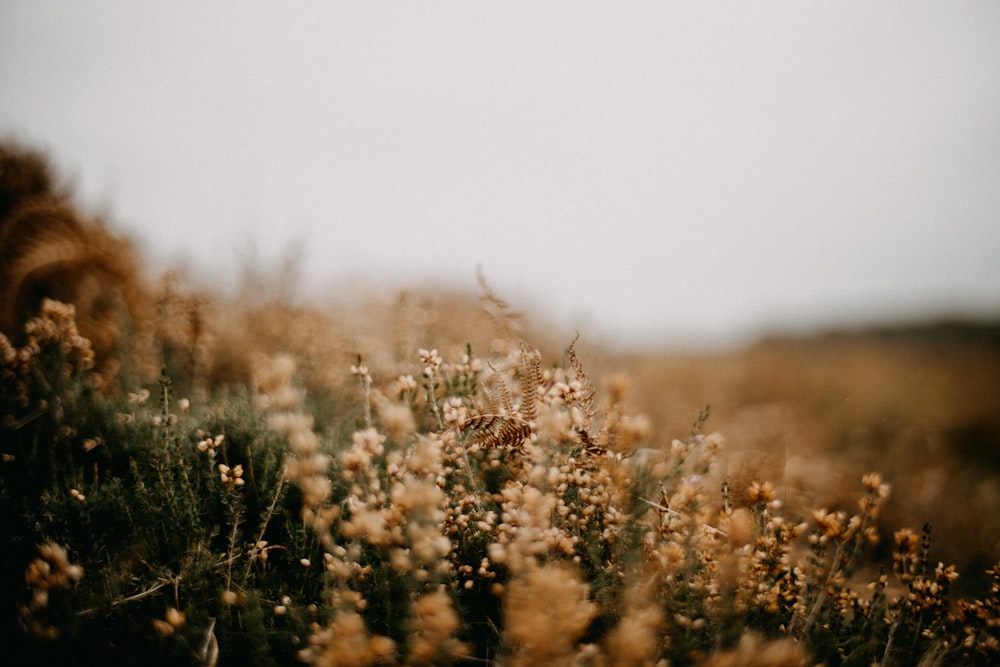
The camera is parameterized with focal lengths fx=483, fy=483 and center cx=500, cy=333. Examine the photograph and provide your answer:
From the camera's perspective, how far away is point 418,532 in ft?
3.99

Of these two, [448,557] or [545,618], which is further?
[448,557]

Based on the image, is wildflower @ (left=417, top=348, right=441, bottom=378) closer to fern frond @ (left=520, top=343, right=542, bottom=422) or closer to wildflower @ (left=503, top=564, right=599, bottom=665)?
fern frond @ (left=520, top=343, right=542, bottom=422)

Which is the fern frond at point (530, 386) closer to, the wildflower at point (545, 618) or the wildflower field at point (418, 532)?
the wildflower field at point (418, 532)

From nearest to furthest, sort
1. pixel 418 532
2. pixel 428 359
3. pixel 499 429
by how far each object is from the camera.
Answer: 1. pixel 418 532
2. pixel 499 429
3. pixel 428 359

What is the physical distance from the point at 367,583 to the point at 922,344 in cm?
1446

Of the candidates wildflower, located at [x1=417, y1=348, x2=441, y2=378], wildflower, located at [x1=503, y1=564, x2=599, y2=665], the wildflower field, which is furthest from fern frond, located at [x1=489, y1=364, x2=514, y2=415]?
wildflower, located at [x1=503, y1=564, x2=599, y2=665]

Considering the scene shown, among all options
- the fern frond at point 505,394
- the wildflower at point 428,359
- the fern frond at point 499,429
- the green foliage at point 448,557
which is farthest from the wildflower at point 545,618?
the wildflower at point 428,359

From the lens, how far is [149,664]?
1.48 metres

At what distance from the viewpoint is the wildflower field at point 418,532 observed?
1.32 m

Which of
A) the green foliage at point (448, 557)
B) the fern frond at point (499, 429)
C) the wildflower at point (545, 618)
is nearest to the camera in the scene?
the wildflower at point (545, 618)

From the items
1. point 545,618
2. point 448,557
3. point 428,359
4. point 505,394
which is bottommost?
point 448,557

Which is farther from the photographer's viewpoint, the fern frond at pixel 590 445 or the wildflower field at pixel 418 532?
the fern frond at pixel 590 445

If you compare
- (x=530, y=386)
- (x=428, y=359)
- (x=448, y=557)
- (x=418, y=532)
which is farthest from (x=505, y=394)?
(x=418, y=532)

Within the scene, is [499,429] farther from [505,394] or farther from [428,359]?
[428,359]
